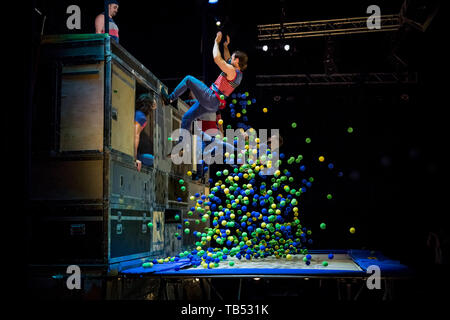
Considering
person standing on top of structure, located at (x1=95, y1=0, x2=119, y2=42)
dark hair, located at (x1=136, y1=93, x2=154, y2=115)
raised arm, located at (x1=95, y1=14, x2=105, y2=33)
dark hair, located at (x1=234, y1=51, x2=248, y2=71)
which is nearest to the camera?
person standing on top of structure, located at (x1=95, y1=0, x2=119, y2=42)

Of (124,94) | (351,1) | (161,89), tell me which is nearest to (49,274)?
(124,94)

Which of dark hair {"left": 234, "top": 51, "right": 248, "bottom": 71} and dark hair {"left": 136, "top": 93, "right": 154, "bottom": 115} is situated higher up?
dark hair {"left": 234, "top": 51, "right": 248, "bottom": 71}

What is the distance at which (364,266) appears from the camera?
398cm

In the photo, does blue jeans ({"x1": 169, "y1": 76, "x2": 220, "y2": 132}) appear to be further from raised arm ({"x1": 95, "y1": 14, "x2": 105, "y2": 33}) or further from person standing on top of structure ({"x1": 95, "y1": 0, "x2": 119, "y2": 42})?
raised arm ({"x1": 95, "y1": 14, "x2": 105, "y2": 33})

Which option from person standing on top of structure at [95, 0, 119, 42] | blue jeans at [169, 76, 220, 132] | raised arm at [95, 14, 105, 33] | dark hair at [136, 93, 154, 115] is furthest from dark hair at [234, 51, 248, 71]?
raised arm at [95, 14, 105, 33]

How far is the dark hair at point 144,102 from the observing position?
199 inches

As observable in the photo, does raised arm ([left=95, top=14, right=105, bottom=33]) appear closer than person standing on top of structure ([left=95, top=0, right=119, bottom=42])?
No

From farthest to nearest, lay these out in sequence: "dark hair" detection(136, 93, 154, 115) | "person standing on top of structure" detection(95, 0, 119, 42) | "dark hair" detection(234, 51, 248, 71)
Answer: "dark hair" detection(136, 93, 154, 115)
"dark hair" detection(234, 51, 248, 71)
"person standing on top of structure" detection(95, 0, 119, 42)

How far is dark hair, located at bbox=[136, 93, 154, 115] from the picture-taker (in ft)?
16.6

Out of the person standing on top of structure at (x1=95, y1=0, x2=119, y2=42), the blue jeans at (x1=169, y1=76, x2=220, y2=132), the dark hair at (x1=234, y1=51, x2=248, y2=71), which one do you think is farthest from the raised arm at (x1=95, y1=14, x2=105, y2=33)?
the dark hair at (x1=234, y1=51, x2=248, y2=71)

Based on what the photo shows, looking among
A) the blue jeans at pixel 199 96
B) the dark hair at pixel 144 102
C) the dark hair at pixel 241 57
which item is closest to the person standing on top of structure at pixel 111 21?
the dark hair at pixel 144 102

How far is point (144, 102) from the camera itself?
16.7 feet

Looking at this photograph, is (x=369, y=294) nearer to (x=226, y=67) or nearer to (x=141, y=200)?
(x=141, y=200)

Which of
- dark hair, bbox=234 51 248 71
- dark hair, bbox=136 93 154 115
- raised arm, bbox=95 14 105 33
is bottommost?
dark hair, bbox=136 93 154 115
